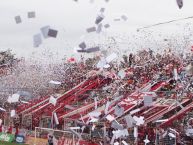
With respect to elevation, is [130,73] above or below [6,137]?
above

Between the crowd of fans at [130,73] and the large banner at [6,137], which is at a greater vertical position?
the crowd of fans at [130,73]

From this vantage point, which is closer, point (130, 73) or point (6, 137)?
point (130, 73)

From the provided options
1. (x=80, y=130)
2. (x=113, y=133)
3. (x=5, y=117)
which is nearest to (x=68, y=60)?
(x=5, y=117)

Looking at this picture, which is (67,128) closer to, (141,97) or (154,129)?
(141,97)

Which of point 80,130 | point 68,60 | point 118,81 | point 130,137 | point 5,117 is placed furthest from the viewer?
point 68,60

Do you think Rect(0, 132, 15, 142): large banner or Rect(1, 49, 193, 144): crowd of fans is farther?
Rect(0, 132, 15, 142): large banner

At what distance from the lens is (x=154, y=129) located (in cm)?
1144

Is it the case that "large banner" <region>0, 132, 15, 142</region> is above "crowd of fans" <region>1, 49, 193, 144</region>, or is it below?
below

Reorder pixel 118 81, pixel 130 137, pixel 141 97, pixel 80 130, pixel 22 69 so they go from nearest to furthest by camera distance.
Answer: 1. pixel 130 137
2. pixel 141 97
3. pixel 80 130
4. pixel 118 81
5. pixel 22 69

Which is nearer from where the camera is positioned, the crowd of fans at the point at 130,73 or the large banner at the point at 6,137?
the crowd of fans at the point at 130,73

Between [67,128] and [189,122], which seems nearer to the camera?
[189,122]

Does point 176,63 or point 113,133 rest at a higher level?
point 176,63

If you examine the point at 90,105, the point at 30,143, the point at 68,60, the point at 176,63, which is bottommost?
the point at 30,143

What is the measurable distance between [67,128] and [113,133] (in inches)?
97.9
